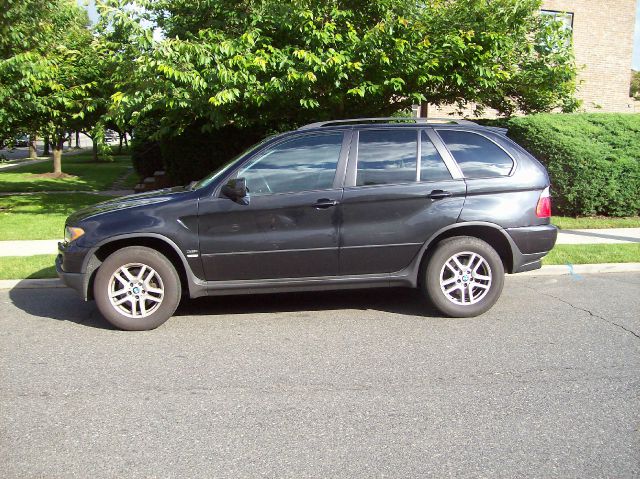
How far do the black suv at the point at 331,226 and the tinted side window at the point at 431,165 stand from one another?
11 millimetres

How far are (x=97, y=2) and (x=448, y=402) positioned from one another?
773 centimetres

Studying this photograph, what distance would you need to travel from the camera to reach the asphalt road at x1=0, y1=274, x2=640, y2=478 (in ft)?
10.4

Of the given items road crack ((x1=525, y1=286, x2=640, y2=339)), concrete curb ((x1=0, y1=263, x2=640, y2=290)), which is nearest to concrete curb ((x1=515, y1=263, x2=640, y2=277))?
concrete curb ((x1=0, y1=263, x2=640, y2=290))

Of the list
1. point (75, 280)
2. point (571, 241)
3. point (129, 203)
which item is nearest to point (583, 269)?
point (571, 241)

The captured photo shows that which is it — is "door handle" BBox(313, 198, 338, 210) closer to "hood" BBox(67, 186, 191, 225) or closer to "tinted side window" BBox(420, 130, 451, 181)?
"tinted side window" BBox(420, 130, 451, 181)

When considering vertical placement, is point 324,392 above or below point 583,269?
below

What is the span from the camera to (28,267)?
758 cm

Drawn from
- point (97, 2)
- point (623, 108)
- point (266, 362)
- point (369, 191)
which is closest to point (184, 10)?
point (97, 2)

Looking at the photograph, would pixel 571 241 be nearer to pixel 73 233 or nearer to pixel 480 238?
pixel 480 238

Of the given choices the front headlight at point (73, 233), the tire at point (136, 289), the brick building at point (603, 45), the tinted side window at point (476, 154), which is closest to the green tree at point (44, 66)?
the front headlight at point (73, 233)

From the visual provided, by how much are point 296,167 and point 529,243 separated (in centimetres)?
236

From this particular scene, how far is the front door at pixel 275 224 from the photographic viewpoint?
211 inches

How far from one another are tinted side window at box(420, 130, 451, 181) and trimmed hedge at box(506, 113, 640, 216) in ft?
20.9

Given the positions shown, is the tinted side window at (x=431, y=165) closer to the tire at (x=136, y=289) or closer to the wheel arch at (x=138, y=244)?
the wheel arch at (x=138, y=244)
